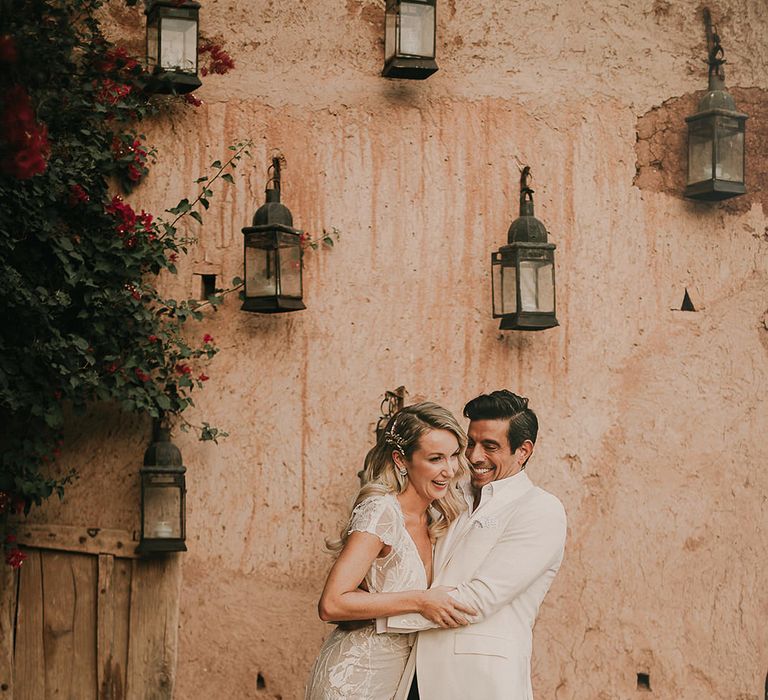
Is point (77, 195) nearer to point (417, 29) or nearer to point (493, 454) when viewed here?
point (417, 29)

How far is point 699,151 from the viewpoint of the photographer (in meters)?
5.23

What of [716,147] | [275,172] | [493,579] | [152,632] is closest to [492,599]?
[493,579]

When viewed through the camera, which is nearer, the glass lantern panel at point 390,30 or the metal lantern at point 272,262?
the metal lantern at point 272,262

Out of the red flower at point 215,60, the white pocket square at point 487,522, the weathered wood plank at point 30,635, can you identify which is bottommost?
the weathered wood plank at point 30,635

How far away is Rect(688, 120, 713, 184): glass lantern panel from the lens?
518 cm

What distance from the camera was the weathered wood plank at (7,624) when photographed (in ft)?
15.5

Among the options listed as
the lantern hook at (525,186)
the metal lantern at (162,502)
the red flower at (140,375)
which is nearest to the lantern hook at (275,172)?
the red flower at (140,375)

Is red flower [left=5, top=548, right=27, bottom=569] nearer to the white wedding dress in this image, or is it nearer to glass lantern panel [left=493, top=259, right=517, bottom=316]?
the white wedding dress

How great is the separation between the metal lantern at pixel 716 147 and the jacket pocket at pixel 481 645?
2.60m

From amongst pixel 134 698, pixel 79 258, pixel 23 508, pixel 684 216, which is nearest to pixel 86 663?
pixel 134 698

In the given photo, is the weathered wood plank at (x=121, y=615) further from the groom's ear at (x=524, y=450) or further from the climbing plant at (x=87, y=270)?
the groom's ear at (x=524, y=450)

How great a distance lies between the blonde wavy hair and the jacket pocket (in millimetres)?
433

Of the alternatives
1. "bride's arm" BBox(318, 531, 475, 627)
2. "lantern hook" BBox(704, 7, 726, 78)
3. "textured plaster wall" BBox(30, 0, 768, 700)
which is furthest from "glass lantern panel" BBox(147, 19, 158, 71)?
"lantern hook" BBox(704, 7, 726, 78)

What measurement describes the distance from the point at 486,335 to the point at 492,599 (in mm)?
1735
